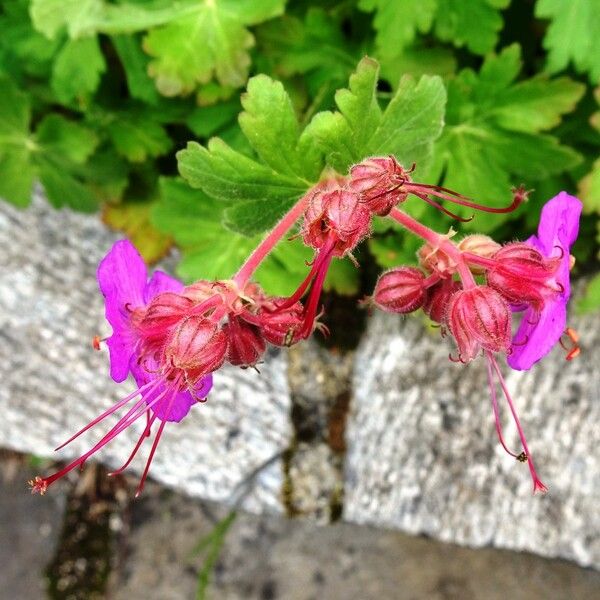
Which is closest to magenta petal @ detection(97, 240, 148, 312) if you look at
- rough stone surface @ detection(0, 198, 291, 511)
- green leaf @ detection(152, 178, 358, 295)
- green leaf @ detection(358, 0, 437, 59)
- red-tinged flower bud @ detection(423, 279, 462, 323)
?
red-tinged flower bud @ detection(423, 279, 462, 323)

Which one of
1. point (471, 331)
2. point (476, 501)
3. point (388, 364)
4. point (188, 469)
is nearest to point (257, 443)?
point (188, 469)

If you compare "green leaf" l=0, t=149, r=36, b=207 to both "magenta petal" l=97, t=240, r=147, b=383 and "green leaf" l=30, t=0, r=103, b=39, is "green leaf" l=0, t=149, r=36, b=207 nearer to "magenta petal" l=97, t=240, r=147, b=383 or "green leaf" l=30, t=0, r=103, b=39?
"green leaf" l=30, t=0, r=103, b=39

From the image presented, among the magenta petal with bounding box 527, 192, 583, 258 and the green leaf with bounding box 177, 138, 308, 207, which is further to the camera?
the green leaf with bounding box 177, 138, 308, 207

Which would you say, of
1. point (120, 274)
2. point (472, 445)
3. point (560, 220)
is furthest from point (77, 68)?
point (472, 445)

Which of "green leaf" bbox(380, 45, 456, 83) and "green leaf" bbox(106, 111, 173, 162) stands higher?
"green leaf" bbox(380, 45, 456, 83)

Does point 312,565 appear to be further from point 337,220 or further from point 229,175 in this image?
point 337,220

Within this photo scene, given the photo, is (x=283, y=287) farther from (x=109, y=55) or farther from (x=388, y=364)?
(x=109, y=55)

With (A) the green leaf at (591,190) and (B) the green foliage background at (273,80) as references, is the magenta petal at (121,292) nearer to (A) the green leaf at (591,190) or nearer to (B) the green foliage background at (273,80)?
(B) the green foliage background at (273,80)
